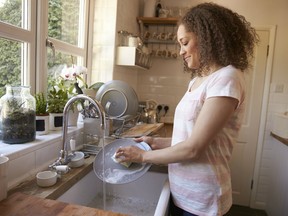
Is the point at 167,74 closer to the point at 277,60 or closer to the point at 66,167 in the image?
the point at 277,60

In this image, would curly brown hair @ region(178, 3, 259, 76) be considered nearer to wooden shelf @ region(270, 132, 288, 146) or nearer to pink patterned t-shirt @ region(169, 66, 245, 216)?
pink patterned t-shirt @ region(169, 66, 245, 216)

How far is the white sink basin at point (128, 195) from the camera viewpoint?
1.19 meters

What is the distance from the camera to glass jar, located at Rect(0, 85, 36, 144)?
0.99 metres

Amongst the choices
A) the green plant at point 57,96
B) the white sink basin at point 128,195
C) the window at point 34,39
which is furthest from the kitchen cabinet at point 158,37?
the white sink basin at point 128,195

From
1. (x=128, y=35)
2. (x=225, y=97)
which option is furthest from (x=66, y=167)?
(x=128, y=35)

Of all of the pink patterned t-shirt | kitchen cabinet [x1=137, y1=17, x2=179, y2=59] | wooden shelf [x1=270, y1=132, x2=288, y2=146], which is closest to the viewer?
the pink patterned t-shirt

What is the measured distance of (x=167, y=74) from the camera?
262 cm

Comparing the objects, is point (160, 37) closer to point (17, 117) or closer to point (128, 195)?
point (128, 195)

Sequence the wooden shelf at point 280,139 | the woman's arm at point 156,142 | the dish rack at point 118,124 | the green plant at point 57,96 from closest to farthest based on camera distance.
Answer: the woman's arm at point 156,142, the green plant at point 57,96, the dish rack at point 118,124, the wooden shelf at point 280,139

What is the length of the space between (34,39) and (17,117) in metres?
0.52

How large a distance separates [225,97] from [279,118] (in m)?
1.87

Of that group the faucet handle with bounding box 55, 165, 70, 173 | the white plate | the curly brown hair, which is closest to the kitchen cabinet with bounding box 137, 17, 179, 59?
the white plate

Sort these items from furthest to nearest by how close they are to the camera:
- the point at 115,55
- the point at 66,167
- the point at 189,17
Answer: the point at 115,55 → the point at 66,167 → the point at 189,17

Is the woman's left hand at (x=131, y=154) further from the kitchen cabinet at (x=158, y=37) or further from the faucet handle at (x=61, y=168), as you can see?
the kitchen cabinet at (x=158, y=37)
